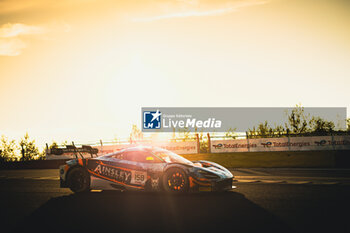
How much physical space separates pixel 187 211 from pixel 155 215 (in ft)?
1.85

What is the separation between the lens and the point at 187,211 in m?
5.43

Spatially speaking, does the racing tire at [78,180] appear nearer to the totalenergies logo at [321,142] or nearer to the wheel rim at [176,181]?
the wheel rim at [176,181]

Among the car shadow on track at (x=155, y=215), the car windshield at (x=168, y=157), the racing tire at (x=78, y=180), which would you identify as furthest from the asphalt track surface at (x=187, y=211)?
the car windshield at (x=168, y=157)

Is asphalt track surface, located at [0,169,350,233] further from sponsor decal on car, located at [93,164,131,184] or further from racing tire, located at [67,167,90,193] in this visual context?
sponsor decal on car, located at [93,164,131,184]

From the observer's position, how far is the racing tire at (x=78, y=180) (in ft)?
26.8

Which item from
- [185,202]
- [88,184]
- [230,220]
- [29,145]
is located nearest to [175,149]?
[88,184]

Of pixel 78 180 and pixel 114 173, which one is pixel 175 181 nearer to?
pixel 114 173

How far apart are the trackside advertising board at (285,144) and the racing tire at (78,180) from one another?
1787 centimetres

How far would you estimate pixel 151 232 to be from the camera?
416 centimetres

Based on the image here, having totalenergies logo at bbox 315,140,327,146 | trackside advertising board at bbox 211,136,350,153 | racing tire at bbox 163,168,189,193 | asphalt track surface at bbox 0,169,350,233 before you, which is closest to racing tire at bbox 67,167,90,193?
asphalt track surface at bbox 0,169,350,233

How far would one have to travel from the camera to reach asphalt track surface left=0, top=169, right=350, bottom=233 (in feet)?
14.4

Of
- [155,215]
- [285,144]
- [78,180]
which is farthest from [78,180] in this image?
[285,144]

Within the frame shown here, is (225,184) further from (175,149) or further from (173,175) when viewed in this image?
(175,149)

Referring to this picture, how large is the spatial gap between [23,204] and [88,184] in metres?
1.74
